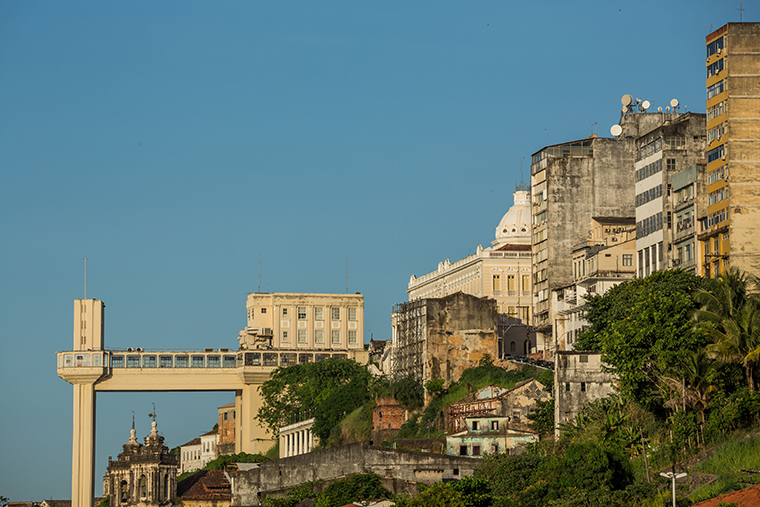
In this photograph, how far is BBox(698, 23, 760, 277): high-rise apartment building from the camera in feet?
271

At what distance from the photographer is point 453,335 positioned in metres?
102

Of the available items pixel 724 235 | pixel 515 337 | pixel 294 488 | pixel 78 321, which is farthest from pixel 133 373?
pixel 724 235

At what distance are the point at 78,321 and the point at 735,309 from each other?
84.6 metres

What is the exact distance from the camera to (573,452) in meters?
69.6

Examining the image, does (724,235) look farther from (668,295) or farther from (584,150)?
(584,150)

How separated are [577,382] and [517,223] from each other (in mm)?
57122

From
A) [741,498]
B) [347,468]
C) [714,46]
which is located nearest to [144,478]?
[347,468]

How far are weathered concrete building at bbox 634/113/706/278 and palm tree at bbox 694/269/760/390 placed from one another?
49.6ft

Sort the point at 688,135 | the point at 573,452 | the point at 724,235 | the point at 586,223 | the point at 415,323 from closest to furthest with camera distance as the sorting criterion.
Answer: the point at 573,452, the point at 724,235, the point at 688,135, the point at 415,323, the point at 586,223

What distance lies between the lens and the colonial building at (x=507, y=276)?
4710 inches

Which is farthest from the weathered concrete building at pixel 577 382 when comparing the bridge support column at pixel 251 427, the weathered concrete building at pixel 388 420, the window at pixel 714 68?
the bridge support column at pixel 251 427

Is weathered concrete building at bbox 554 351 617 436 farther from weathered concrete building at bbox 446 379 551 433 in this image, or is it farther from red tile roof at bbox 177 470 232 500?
red tile roof at bbox 177 470 232 500

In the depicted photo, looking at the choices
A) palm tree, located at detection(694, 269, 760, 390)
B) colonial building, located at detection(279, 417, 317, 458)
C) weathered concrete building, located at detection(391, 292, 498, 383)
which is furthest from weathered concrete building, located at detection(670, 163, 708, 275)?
colonial building, located at detection(279, 417, 317, 458)

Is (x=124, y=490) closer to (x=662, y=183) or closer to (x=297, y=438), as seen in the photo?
(x=297, y=438)
